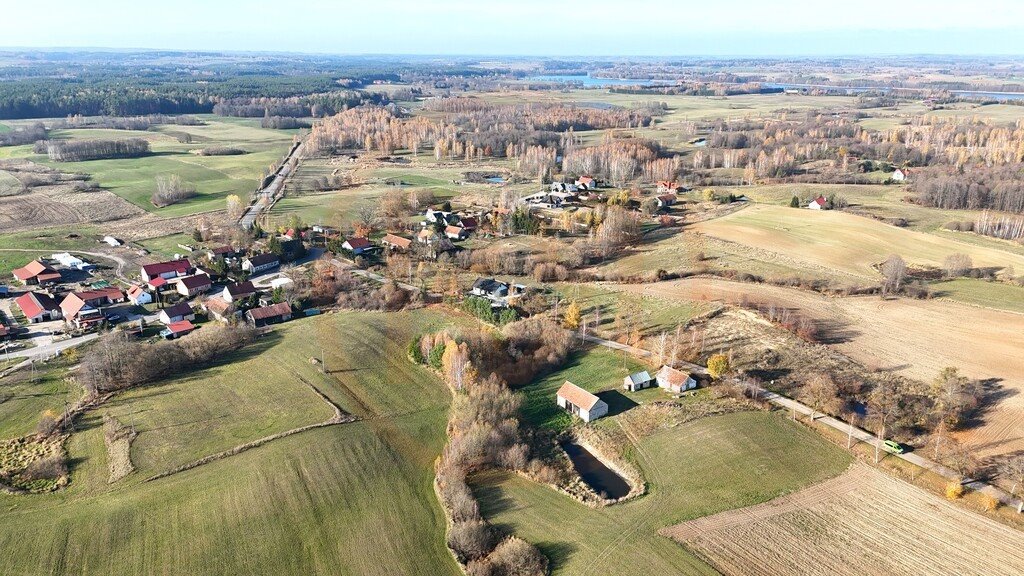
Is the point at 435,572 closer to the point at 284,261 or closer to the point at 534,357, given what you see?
the point at 534,357

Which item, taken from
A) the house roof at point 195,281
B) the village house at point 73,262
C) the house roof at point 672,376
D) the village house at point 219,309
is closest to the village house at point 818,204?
the house roof at point 672,376

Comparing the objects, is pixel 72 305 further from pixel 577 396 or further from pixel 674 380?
pixel 674 380

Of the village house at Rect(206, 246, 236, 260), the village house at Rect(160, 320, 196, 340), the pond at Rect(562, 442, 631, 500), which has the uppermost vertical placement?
the village house at Rect(206, 246, 236, 260)

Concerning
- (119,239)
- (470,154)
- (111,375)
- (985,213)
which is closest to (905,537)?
(111,375)

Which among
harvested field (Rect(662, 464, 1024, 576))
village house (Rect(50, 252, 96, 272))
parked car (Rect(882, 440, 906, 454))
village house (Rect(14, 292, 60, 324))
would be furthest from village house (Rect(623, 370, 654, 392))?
village house (Rect(50, 252, 96, 272))

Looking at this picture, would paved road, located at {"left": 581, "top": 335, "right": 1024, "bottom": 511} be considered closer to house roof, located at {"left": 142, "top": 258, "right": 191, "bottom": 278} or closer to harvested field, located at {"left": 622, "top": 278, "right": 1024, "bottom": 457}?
harvested field, located at {"left": 622, "top": 278, "right": 1024, "bottom": 457}

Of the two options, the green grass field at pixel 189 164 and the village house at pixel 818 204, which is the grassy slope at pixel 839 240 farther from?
the green grass field at pixel 189 164

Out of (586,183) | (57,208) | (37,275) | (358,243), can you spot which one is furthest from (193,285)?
(586,183)

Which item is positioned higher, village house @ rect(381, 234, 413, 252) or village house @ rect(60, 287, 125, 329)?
village house @ rect(381, 234, 413, 252)
